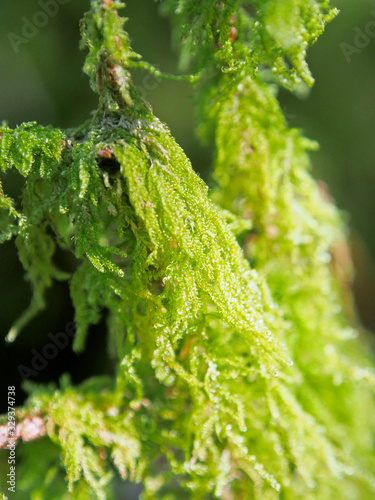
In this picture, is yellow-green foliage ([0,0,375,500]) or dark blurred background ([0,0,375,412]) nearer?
yellow-green foliage ([0,0,375,500])

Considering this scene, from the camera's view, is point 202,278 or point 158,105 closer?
point 202,278

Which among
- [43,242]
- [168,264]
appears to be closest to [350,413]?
[168,264]

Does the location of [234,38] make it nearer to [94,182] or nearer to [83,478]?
[94,182]

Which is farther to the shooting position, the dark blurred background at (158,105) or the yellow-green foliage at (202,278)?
the dark blurred background at (158,105)
